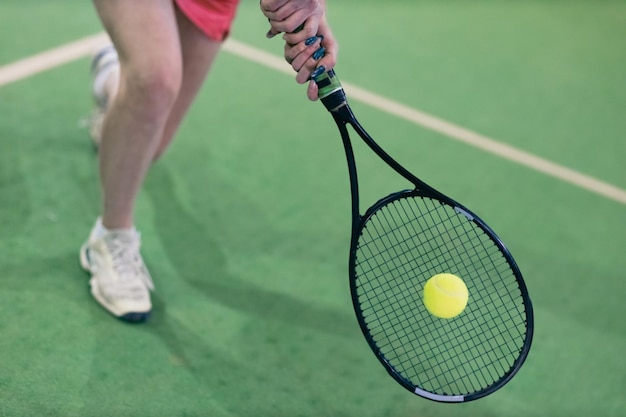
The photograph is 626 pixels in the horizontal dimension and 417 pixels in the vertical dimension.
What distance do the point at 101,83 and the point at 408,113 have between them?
1198 millimetres

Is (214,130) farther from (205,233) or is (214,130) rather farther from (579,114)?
(579,114)

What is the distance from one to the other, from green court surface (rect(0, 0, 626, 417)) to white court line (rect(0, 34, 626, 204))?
4cm

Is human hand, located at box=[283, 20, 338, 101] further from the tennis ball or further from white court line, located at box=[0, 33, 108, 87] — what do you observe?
white court line, located at box=[0, 33, 108, 87]

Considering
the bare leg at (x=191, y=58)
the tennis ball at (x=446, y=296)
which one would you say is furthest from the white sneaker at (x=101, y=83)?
the tennis ball at (x=446, y=296)

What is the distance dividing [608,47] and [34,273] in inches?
127

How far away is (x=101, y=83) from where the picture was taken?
7.48ft

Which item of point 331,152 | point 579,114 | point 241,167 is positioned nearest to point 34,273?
point 241,167

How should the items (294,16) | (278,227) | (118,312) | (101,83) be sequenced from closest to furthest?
(294,16) < (118,312) < (278,227) < (101,83)

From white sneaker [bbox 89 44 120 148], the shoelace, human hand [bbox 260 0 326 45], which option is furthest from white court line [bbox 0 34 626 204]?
human hand [bbox 260 0 326 45]

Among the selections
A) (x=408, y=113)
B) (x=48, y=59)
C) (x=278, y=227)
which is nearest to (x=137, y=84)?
(x=278, y=227)

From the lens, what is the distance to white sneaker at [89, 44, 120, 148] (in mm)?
2248

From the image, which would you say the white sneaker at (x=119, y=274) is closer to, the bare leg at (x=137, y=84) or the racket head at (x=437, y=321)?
the bare leg at (x=137, y=84)

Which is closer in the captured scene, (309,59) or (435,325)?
(309,59)

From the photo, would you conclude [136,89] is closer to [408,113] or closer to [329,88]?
[329,88]
